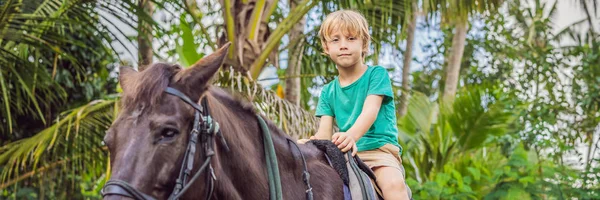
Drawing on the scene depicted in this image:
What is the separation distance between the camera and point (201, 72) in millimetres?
2717

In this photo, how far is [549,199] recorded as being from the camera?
8.68m

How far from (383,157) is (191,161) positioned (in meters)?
1.17

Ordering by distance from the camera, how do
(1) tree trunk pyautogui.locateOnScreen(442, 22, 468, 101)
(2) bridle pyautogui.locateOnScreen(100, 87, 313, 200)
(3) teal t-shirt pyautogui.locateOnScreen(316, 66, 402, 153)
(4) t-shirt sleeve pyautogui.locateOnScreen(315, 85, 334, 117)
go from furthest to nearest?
(1) tree trunk pyautogui.locateOnScreen(442, 22, 468, 101) → (4) t-shirt sleeve pyautogui.locateOnScreen(315, 85, 334, 117) → (3) teal t-shirt pyautogui.locateOnScreen(316, 66, 402, 153) → (2) bridle pyautogui.locateOnScreen(100, 87, 313, 200)

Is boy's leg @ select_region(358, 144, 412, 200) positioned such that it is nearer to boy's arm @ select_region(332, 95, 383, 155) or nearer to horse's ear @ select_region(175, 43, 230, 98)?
boy's arm @ select_region(332, 95, 383, 155)

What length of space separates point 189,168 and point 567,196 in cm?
640

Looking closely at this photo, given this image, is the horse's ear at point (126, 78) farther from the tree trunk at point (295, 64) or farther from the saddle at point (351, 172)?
the tree trunk at point (295, 64)

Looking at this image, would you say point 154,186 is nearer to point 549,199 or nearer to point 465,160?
point 549,199

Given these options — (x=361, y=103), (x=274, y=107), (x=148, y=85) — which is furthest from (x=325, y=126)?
(x=274, y=107)

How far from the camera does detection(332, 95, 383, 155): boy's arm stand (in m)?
3.43

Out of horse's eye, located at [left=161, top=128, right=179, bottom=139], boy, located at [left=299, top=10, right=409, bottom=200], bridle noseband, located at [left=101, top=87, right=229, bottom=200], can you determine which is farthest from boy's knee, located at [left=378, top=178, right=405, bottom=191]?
horse's eye, located at [left=161, top=128, right=179, bottom=139]

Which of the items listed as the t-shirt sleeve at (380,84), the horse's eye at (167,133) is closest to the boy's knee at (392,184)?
the t-shirt sleeve at (380,84)

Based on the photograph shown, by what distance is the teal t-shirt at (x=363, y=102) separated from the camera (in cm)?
361

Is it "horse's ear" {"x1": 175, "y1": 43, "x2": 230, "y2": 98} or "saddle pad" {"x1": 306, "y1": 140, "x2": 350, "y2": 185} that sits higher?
"horse's ear" {"x1": 175, "y1": 43, "x2": 230, "y2": 98}

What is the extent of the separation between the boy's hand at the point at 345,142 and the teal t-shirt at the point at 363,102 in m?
0.21
